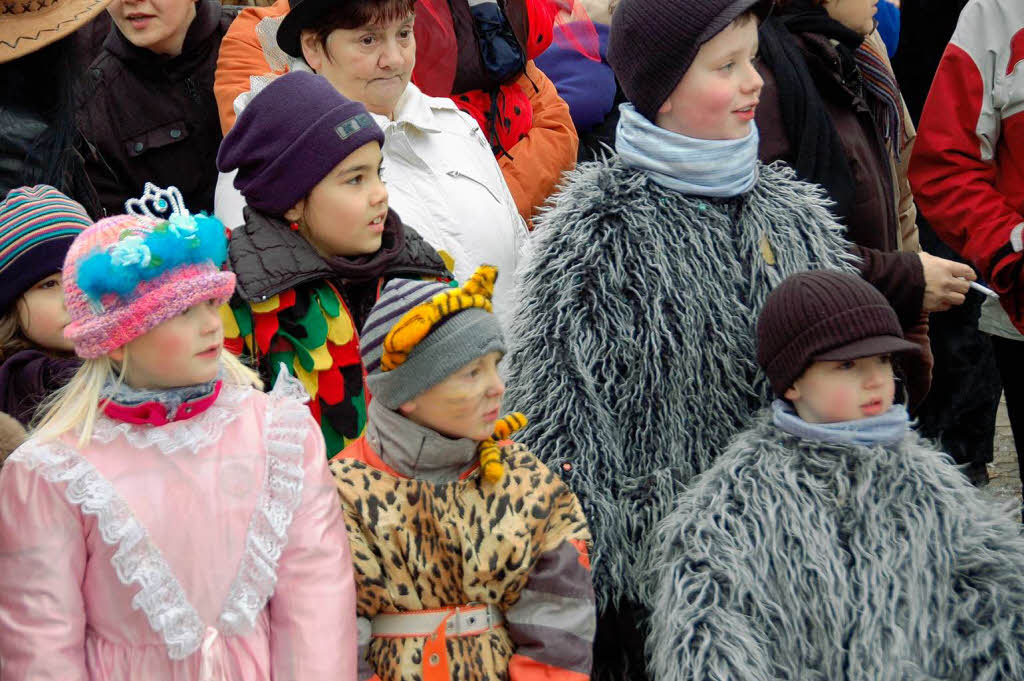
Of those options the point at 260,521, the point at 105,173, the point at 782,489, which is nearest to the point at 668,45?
the point at 782,489

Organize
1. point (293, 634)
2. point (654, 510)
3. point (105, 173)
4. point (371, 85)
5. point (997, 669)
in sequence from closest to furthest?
point (293, 634) → point (997, 669) → point (654, 510) → point (371, 85) → point (105, 173)

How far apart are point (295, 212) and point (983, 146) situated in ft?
6.77

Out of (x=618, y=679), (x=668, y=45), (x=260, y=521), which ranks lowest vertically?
(x=618, y=679)

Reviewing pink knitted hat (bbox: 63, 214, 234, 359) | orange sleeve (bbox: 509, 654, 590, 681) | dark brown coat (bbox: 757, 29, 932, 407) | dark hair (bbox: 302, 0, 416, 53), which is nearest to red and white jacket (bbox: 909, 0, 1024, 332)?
dark brown coat (bbox: 757, 29, 932, 407)

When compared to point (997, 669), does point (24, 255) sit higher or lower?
higher

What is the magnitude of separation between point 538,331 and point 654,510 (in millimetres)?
494

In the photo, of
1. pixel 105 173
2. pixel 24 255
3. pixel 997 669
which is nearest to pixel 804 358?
pixel 997 669

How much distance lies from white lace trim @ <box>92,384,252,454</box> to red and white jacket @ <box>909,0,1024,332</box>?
2.33 meters

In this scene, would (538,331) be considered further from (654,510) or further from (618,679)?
(618,679)

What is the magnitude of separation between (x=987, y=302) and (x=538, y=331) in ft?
5.31

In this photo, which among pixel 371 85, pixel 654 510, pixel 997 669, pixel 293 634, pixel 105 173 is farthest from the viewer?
pixel 105 173

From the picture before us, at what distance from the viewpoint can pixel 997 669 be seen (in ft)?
8.38

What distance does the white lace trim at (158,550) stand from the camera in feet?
7.03

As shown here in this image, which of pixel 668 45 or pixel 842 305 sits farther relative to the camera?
pixel 668 45
